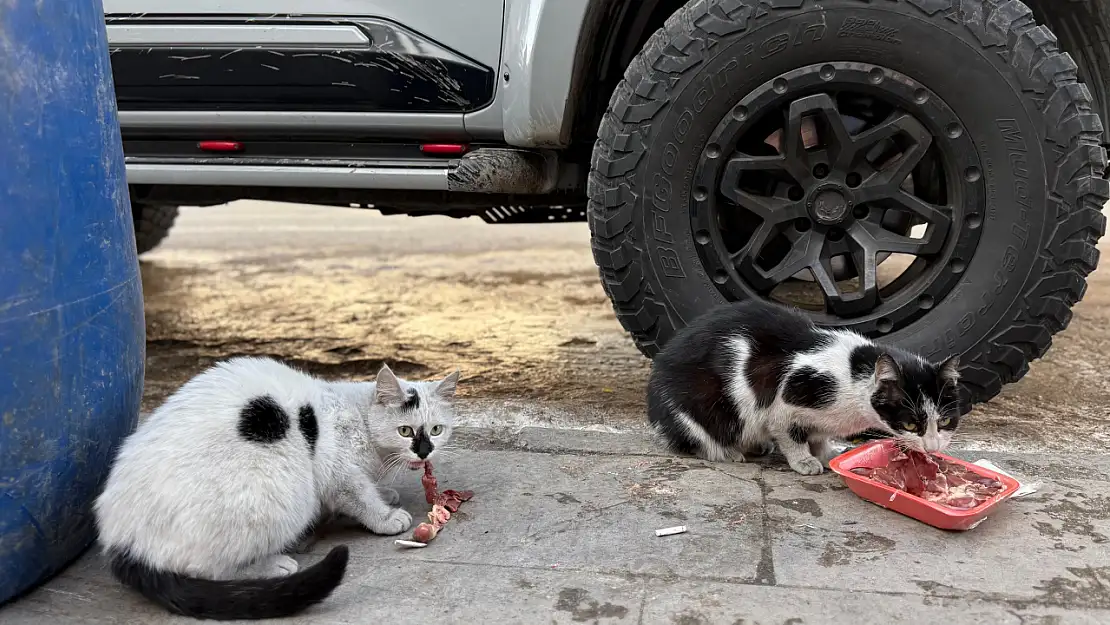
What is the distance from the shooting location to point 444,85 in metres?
3.29

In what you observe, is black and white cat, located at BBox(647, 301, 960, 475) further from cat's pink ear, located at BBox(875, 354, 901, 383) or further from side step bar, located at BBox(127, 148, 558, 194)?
side step bar, located at BBox(127, 148, 558, 194)

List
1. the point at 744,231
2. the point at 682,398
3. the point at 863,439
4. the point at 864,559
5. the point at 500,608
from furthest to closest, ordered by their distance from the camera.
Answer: the point at 744,231, the point at 863,439, the point at 682,398, the point at 864,559, the point at 500,608

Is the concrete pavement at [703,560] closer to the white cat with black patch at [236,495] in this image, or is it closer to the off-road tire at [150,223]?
the white cat with black patch at [236,495]

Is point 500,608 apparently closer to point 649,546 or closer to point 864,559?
point 649,546

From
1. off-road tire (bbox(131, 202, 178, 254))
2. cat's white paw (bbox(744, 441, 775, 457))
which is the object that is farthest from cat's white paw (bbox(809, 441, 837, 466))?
off-road tire (bbox(131, 202, 178, 254))

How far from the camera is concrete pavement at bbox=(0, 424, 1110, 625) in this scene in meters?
2.03

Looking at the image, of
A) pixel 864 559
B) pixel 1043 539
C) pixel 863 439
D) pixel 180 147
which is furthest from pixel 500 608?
pixel 180 147

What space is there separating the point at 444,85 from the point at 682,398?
145 centimetres

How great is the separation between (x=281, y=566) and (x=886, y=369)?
1.76 meters

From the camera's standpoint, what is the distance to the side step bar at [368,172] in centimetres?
330

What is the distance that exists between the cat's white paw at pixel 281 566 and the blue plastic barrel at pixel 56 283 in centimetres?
50

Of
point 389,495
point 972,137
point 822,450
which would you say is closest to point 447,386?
point 389,495

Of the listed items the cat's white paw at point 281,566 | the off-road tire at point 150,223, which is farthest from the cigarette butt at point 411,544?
the off-road tire at point 150,223

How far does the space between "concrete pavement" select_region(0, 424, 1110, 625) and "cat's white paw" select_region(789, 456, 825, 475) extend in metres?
0.03
